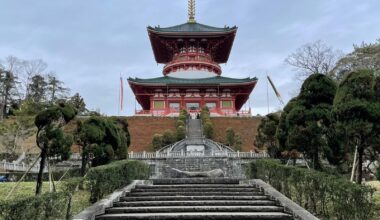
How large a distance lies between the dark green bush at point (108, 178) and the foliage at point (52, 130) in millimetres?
1384

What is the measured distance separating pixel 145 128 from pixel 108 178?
24985mm

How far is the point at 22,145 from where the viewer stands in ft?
98.3

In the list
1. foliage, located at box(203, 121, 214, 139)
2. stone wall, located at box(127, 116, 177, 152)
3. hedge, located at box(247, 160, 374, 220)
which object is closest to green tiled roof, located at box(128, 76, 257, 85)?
stone wall, located at box(127, 116, 177, 152)

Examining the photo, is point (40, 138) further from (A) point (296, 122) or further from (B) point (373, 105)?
(B) point (373, 105)

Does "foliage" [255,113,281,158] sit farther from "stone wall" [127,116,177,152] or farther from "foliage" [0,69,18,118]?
"foliage" [0,69,18,118]

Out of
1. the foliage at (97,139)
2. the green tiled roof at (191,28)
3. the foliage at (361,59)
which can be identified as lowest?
the foliage at (97,139)

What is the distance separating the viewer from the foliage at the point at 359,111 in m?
7.09

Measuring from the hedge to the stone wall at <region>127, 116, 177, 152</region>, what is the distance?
20.2 meters

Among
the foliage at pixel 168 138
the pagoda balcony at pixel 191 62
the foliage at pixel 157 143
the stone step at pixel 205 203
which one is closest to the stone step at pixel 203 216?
the stone step at pixel 205 203

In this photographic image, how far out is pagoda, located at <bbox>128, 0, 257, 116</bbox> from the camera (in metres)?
40.4

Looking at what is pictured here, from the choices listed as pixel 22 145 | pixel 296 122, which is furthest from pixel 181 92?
pixel 296 122

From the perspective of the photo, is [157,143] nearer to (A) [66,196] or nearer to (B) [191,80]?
(B) [191,80]

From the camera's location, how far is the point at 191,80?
134 ft

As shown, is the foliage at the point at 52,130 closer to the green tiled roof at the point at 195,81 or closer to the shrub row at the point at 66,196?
the shrub row at the point at 66,196
